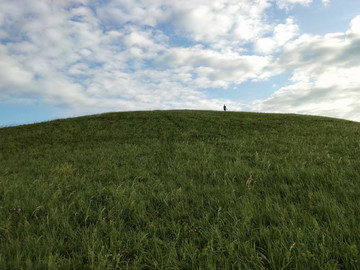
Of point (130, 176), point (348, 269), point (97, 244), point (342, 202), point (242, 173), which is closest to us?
point (348, 269)

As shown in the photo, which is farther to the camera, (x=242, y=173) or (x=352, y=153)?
(x=352, y=153)

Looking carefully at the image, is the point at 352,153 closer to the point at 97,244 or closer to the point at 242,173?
the point at 242,173

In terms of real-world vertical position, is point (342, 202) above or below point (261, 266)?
above

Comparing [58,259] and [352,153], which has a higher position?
[352,153]

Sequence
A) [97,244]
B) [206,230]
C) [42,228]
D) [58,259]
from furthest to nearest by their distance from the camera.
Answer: [42,228] → [206,230] → [97,244] → [58,259]

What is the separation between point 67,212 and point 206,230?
7.56 feet

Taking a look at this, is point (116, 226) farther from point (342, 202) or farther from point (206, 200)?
point (342, 202)

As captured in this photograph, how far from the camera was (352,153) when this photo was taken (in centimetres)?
705

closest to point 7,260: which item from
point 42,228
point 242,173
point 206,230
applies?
point 42,228

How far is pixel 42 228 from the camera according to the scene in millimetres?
2963

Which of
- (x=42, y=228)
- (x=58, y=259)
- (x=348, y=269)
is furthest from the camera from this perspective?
(x=42, y=228)

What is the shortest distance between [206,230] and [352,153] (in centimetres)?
701

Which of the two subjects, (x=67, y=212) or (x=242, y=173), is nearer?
(x=67, y=212)

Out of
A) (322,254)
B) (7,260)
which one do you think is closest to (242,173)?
(322,254)
